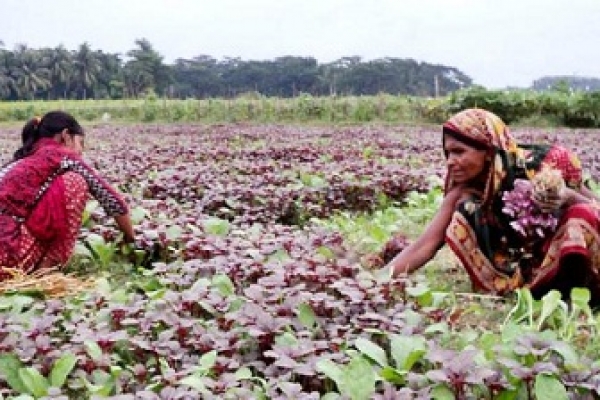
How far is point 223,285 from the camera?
12.0ft

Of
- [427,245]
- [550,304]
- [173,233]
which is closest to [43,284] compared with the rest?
[173,233]

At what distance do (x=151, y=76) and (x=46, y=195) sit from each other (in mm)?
53708

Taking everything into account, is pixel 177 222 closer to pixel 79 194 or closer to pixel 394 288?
pixel 79 194

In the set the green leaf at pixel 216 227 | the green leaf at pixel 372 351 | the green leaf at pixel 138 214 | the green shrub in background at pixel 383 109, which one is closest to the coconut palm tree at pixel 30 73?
the green shrub in background at pixel 383 109

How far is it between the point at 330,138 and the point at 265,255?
1144cm

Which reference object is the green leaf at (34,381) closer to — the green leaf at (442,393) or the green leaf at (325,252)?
the green leaf at (442,393)

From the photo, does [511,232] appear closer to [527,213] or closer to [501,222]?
[501,222]

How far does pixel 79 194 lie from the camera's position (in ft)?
14.7

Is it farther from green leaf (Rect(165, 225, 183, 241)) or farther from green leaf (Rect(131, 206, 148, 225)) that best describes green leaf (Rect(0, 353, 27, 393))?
green leaf (Rect(131, 206, 148, 225))

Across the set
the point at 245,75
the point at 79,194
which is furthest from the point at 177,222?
the point at 245,75

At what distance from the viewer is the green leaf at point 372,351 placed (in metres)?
2.71

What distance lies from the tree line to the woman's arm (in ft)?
161

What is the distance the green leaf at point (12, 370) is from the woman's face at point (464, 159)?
2.24 meters

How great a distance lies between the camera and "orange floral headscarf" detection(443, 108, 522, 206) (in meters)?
3.97
